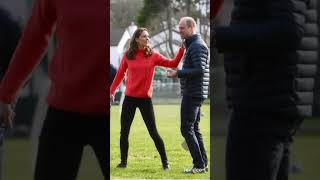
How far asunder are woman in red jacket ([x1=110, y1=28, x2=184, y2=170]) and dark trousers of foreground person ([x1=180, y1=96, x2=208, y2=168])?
129 mm

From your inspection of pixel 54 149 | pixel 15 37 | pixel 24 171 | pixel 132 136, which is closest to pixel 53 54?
pixel 15 37

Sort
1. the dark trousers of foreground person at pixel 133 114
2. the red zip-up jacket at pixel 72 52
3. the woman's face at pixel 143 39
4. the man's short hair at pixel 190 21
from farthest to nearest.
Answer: the dark trousers of foreground person at pixel 133 114
the woman's face at pixel 143 39
the man's short hair at pixel 190 21
the red zip-up jacket at pixel 72 52

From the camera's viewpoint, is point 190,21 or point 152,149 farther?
point 152,149

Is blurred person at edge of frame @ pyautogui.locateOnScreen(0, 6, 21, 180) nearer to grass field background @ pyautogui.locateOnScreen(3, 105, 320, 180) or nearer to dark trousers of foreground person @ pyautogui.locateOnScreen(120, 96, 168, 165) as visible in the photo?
grass field background @ pyautogui.locateOnScreen(3, 105, 320, 180)

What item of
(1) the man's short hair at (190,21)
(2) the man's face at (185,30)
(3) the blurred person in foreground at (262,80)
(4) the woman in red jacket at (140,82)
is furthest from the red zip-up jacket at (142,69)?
(3) the blurred person in foreground at (262,80)

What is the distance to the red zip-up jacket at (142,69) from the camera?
2381 millimetres

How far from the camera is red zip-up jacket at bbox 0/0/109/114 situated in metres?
1.72

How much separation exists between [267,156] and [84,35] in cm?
73

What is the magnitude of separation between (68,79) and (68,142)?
0.24m

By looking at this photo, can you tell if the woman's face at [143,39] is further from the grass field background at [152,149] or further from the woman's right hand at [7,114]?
the woman's right hand at [7,114]

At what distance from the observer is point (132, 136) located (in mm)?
2459

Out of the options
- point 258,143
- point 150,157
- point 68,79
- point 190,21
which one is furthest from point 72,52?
point 150,157

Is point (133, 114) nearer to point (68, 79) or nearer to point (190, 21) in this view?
point (190, 21)

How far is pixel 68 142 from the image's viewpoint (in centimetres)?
184
